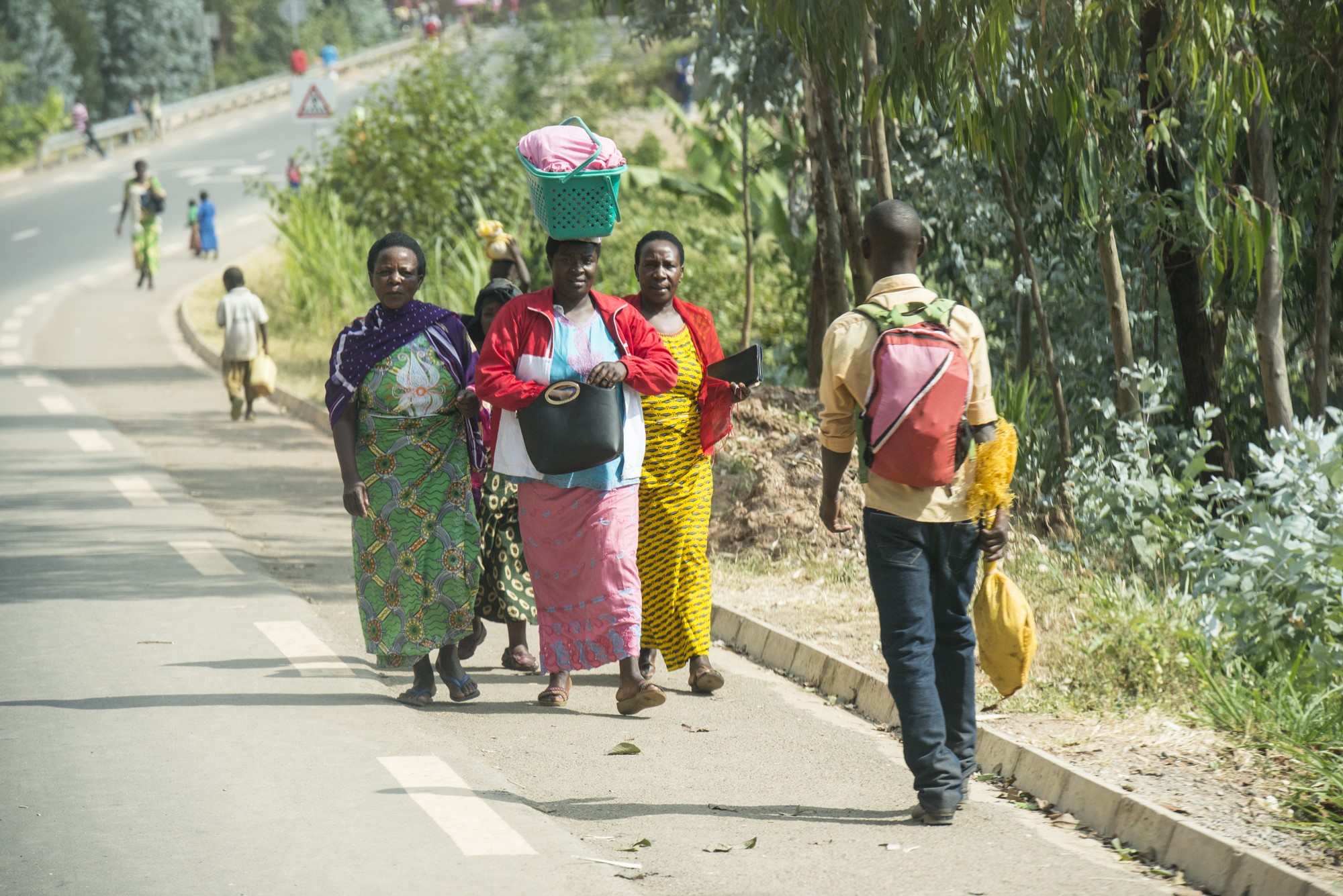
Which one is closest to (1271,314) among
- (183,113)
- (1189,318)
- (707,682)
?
(1189,318)

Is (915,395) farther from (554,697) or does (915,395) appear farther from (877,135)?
(877,135)

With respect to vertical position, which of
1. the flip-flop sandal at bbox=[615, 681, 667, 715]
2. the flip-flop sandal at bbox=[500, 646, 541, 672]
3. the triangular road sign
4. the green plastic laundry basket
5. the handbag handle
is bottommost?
the flip-flop sandal at bbox=[500, 646, 541, 672]

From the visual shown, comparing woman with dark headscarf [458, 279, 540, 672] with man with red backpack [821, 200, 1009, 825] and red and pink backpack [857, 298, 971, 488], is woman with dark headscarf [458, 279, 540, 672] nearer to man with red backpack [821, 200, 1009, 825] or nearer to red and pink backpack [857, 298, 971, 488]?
man with red backpack [821, 200, 1009, 825]

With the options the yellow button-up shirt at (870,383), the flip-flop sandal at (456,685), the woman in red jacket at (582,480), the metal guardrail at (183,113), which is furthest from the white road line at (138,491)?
the metal guardrail at (183,113)

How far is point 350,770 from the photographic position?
18.2 ft

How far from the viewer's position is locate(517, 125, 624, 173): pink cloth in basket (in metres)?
5.98

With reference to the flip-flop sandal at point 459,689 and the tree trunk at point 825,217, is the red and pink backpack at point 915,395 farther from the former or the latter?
the tree trunk at point 825,217

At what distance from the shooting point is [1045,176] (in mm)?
9383

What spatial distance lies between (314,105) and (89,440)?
940 cm

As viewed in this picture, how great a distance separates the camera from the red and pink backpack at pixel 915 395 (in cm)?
481

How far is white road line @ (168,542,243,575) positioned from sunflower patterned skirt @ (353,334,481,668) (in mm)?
2954

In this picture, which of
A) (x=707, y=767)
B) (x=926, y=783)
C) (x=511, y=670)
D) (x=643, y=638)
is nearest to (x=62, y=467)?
(x=511, y=670)

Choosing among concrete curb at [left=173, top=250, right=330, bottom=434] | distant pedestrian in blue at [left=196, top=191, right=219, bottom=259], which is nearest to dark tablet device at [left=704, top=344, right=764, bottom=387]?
concrete curb at [left=173, top=250, right=330, bottom=434]

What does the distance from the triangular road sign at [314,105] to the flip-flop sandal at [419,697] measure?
55.1 feet
